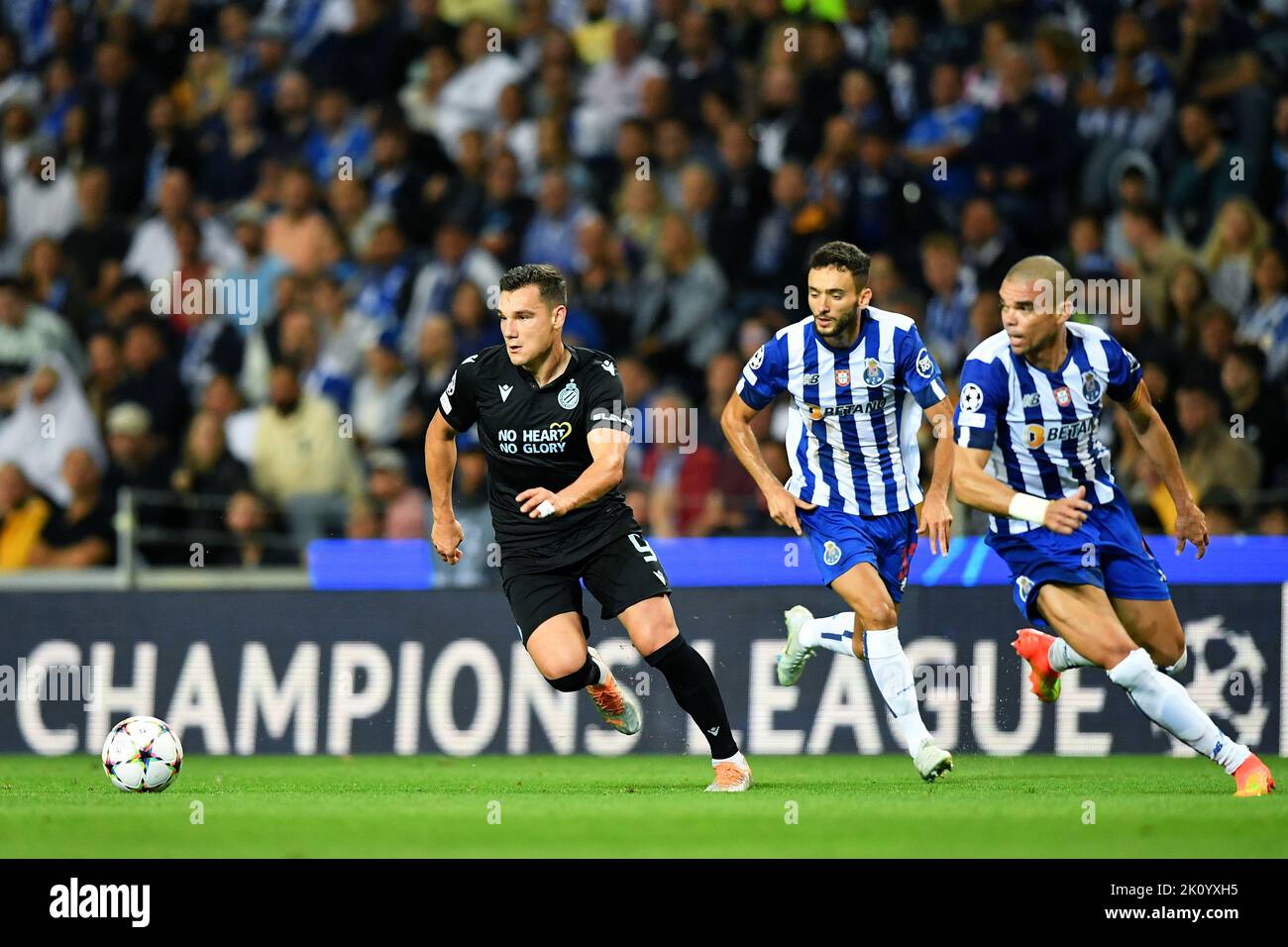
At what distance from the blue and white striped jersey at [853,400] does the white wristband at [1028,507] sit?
876 mm

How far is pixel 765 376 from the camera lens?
9055 millimetres

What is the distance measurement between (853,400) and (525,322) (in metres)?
1.63

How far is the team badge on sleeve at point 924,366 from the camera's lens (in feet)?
28.9

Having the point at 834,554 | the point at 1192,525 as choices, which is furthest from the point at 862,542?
the point at 1192,525

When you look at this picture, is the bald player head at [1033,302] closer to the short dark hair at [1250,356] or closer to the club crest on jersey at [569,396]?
the club crest on jersey at [569,396]

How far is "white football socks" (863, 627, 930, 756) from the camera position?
8.66m

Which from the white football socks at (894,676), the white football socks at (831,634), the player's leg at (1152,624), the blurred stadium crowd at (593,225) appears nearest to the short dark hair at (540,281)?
the white football socks at (894,676)

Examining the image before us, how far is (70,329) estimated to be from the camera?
1516 centimetres

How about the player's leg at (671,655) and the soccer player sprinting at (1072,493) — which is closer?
the soccer player sprinting at (1072,493)

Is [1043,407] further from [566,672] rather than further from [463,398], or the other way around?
[463,398]

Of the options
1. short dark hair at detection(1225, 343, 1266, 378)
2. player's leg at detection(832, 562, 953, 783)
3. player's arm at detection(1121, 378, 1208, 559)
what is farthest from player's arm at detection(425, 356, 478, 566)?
short dark hair at detection(1225, 343, 1266, 378)

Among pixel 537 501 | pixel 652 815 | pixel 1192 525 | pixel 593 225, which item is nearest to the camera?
pixel 652 815

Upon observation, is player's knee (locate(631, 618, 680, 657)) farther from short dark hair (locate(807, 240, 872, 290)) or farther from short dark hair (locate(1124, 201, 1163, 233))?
short dark hair (locate(1124, 201, 1163, 233))

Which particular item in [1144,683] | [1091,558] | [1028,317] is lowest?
[1144,683]
